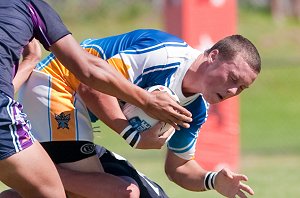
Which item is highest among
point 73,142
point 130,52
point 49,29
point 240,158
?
point 49,29

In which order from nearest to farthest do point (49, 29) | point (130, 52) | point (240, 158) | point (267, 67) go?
point (49, 29), point (130, 52), point (240, 158), point (267, 67)

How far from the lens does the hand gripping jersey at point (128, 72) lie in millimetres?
6195

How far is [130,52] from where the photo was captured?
623 centimetres

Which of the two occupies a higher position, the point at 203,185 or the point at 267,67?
the point at 203,185

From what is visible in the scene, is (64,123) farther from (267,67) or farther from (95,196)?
(267,67)

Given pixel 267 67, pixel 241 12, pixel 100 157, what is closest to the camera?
pixel 100 157

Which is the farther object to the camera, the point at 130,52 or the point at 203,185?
the point at 203,185

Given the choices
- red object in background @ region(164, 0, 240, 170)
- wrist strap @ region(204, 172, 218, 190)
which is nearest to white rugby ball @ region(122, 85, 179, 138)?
wrist strap @ region(204, 172, 218, 190)

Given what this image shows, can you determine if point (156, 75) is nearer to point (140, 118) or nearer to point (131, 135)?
point (140, 118)

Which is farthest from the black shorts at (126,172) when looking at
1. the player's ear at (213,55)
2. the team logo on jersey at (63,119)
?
the player's ear at (213,55)

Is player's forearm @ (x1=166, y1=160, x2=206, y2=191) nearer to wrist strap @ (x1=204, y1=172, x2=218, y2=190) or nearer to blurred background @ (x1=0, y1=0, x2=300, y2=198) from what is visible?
wrist strap @ (x1=204, y1=172, x2=218, y2=190)

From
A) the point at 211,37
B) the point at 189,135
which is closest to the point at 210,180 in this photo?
the point at 189,135

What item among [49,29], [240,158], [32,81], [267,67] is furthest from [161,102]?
[267,67]

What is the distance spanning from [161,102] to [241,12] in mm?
25301
